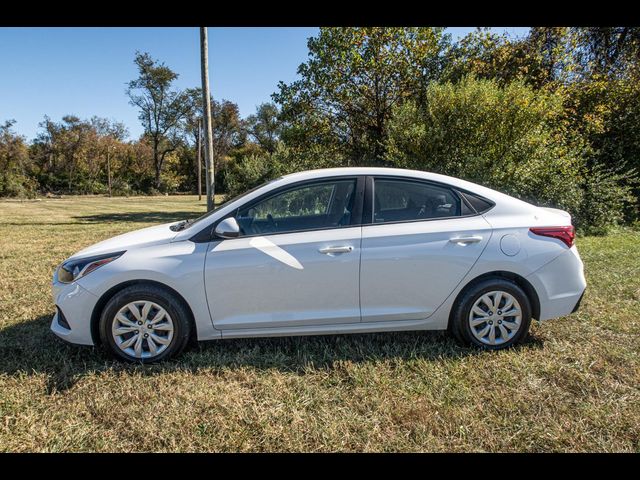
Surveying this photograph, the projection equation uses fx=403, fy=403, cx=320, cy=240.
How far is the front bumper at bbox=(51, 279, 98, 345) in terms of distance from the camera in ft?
10.3

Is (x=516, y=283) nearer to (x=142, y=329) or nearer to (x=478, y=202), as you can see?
(x=478, y=202)

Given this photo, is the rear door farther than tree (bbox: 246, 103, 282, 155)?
No

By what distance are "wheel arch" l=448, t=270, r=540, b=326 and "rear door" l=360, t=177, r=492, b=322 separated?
0.13 m

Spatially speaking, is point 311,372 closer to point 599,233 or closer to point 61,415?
point 61,415

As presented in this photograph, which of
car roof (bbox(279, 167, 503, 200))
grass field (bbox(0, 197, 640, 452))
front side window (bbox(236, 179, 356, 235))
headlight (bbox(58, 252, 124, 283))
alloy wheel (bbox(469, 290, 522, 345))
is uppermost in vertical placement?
car roof (bbox(279, 167, 503, 200))

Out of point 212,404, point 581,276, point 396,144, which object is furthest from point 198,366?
point 396,144

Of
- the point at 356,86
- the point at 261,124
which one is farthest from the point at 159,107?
the point at 356,86

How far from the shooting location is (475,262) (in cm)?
326

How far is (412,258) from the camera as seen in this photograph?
3.22 metres

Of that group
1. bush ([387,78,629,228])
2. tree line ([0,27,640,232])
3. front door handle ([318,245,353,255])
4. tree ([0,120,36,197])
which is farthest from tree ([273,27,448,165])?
tree ([0,120,36,197])

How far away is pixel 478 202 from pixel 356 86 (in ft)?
38.0

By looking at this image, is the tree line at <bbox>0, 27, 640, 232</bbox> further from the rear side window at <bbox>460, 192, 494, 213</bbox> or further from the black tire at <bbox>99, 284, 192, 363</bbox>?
the black tire at <bbox>99, 284, 192, 363</bbox>
